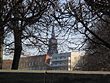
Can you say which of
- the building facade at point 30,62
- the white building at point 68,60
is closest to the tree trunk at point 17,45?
the building facade at point 30,62

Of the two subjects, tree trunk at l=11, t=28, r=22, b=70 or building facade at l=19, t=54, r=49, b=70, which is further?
building facade at l=19, t=54, r=49, b=70

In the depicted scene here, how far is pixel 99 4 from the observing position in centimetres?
1473

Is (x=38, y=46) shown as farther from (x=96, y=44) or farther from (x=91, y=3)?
(x=91, y=3)

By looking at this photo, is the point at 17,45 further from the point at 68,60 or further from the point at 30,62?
the point at 68,60

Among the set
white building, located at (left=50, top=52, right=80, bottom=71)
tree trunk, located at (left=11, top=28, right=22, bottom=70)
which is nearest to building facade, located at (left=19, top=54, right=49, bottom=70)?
tree trunk, located at (left=11, top=28, right=22, bottom=70)

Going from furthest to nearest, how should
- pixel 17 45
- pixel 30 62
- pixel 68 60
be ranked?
pixel 68 60 → pixel 30 62 → pixel 17 45

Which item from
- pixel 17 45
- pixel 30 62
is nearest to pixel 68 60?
pixel 30 62

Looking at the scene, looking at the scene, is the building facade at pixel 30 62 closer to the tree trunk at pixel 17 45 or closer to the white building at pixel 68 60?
the tree trunk at pixel 17 45

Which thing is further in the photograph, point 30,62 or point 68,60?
point 68,60

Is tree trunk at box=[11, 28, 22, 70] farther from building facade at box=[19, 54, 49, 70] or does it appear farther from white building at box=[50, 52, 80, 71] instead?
white building at box=[50, 52, 80, 71]
